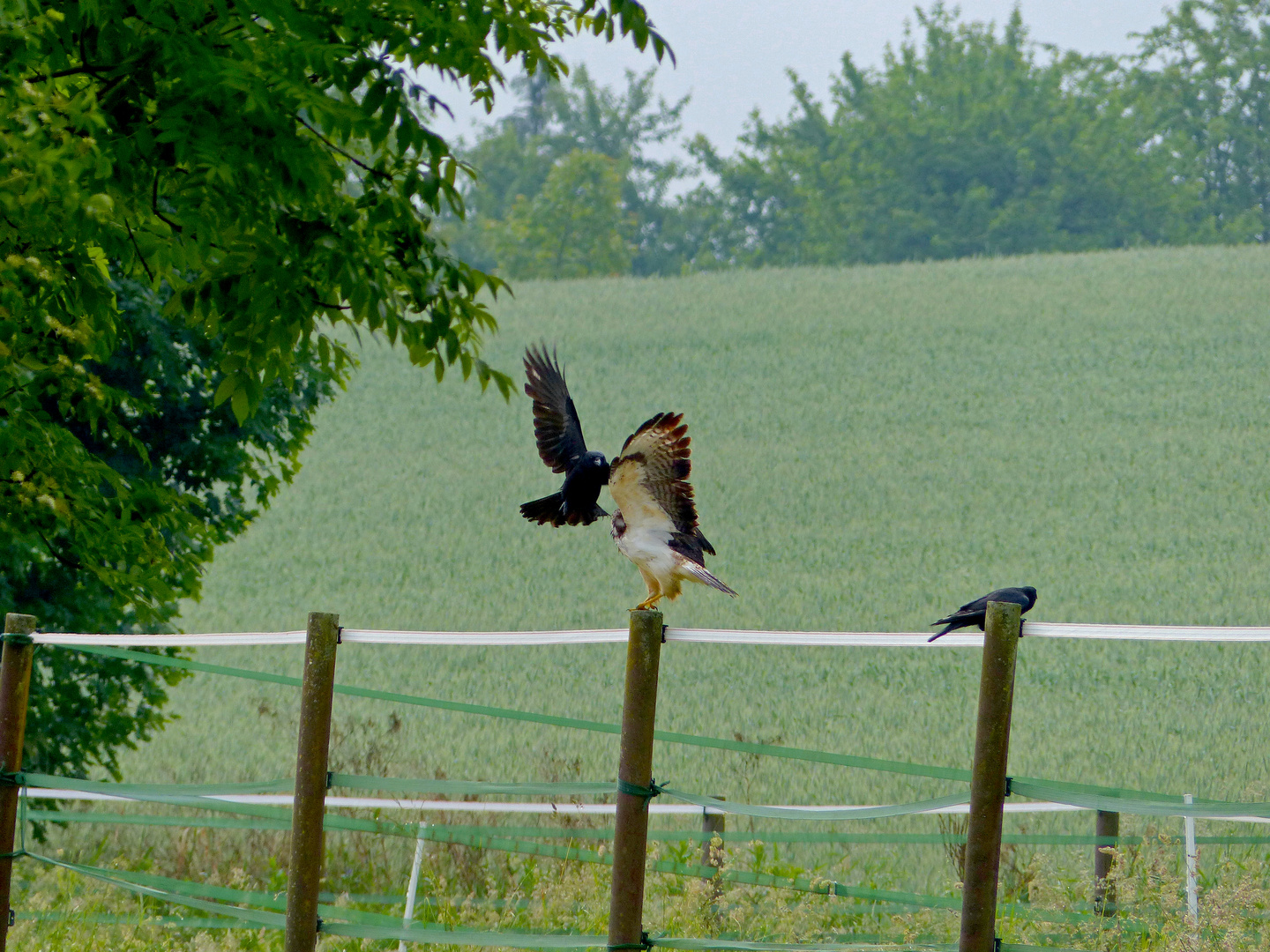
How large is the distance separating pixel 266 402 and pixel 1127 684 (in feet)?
36.9

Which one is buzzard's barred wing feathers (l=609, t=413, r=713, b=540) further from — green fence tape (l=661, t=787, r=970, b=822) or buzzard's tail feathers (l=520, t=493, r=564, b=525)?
green fence tape (l=661, t=787, r=970, b=822)

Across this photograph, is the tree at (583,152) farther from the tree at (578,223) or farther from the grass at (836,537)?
the grass at (836,537)

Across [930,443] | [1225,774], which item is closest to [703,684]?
[1225,774]

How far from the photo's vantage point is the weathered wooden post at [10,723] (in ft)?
17.6

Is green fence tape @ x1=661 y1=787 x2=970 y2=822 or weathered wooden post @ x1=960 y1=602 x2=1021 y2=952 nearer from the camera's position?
weathered wooden post @ x1=960 y1=602 x2=1021 y2=952

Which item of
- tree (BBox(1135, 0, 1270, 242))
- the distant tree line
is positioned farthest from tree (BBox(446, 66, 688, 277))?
tree (BBox(1135, 0, 1270, 242))

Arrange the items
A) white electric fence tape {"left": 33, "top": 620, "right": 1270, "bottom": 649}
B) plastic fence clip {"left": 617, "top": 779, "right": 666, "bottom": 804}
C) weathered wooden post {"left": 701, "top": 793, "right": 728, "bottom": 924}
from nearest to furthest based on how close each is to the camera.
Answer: white electric fence tape {"left": 33, "top": 620, "right": 1270, "bottom": 649}, plastic fence clip {"left": 617, "top": 779, "right": 666, "bottom": 804}, weathered wooden post {"left": 701, "top": 793, "right": 728, "bottom": 924}

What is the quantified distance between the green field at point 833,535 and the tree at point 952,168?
26.2m

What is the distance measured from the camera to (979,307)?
40438 mm

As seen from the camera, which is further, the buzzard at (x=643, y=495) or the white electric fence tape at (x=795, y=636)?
the buzzard at (x=643, y=495)

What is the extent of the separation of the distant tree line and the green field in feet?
88.8

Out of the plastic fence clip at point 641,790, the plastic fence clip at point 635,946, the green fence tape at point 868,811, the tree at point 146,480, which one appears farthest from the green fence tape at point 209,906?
the tree at point 146,480

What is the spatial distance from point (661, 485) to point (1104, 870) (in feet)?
10.7

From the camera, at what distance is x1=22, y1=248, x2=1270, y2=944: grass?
14.5 m
